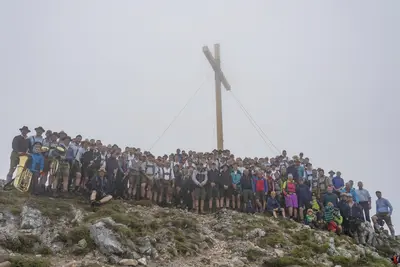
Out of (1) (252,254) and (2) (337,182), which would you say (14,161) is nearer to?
(1) (252,254)

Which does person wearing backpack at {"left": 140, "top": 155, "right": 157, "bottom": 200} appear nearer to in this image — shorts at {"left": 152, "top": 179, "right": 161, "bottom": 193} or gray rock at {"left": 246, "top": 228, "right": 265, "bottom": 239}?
shorts at {"left": 152, "top": 179, "right": 161, "bottom": 193}

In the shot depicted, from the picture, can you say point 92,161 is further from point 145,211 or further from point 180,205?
point 180,205

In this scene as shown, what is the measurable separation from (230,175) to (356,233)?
6.59 m

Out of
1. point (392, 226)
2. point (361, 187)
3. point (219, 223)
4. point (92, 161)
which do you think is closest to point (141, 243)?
point (219, 223)

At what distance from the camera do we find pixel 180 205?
16.7 meters

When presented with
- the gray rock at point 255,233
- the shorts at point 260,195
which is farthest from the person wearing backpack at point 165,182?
the gray rock at point 255,233

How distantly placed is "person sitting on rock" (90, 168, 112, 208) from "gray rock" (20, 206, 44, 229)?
102 inches

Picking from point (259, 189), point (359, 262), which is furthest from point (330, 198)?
point (359, 262)

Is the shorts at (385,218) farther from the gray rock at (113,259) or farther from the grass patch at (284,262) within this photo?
the gray rock at (113,259)

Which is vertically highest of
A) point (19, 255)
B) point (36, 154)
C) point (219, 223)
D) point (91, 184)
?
point (36, 154)

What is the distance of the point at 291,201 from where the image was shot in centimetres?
1764

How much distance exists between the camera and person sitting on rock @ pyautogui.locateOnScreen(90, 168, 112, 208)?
47.6 feet

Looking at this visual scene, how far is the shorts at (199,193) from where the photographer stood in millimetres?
16422

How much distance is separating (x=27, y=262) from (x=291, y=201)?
1174 centimetres
